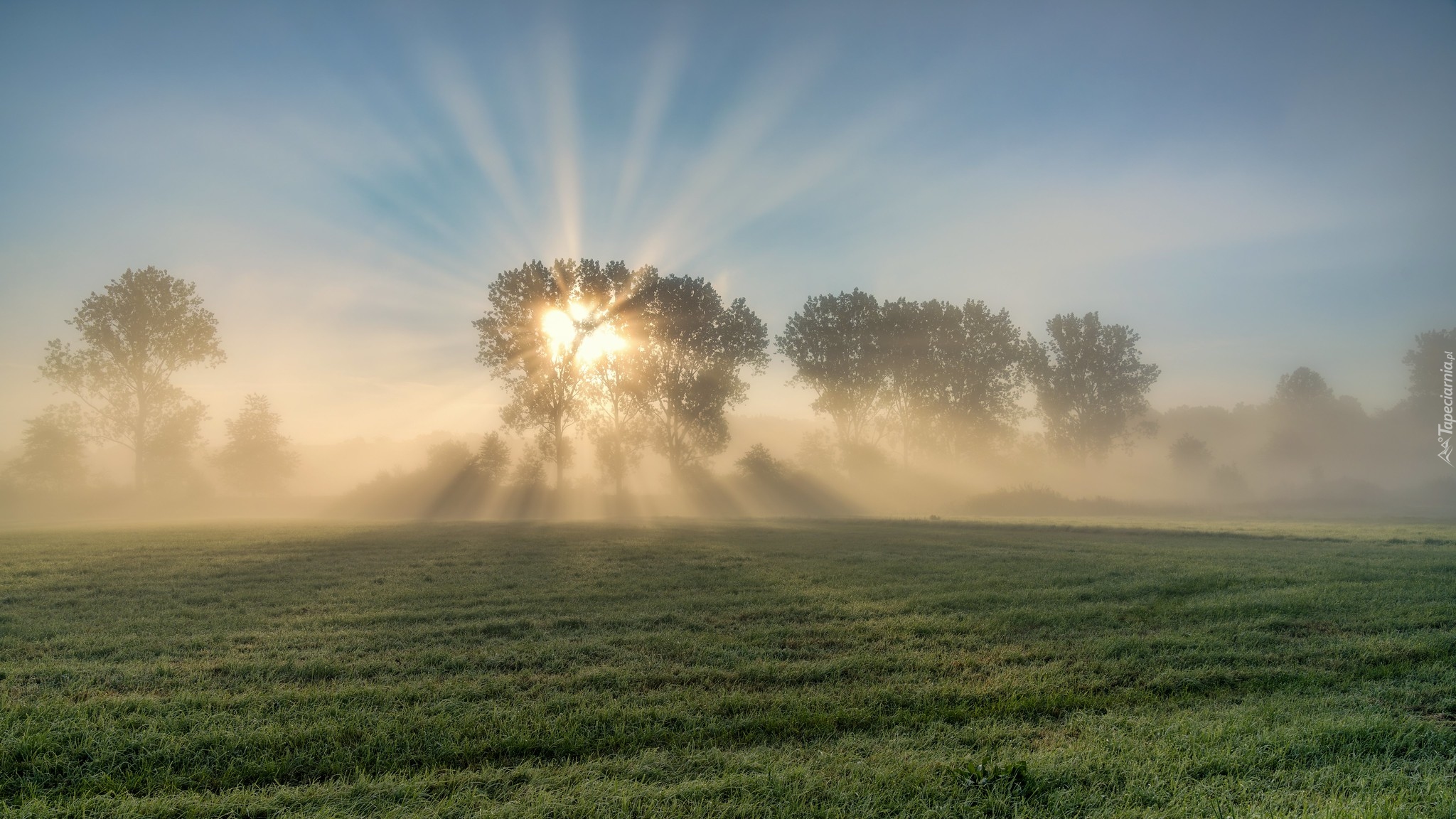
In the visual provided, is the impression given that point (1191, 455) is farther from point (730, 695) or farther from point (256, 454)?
point (256, 454)

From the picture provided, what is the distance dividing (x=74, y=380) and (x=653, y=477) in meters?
33.5

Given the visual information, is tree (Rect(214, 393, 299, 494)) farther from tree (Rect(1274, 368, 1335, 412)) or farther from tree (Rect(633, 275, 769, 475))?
tree (Rect(1274, 368, 1335, 412))

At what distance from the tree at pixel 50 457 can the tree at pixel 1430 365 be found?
352ft

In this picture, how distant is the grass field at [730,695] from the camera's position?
142 inches

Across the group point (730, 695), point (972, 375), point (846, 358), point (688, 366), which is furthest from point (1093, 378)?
point (730, 695)

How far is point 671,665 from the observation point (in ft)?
Answer: 19.1

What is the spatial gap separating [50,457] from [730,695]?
199 feet

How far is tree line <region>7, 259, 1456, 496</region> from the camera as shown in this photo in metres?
38.1

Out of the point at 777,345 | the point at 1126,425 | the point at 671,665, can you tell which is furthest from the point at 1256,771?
the point at 1126,425

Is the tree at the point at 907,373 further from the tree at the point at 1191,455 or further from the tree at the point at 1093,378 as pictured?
the tree at the point at 1191,455

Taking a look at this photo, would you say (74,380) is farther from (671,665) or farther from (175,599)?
(671,665)

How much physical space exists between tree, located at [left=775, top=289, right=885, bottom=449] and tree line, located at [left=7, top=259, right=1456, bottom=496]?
4.7 inches

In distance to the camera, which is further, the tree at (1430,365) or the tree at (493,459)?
the tree at (1430,365)

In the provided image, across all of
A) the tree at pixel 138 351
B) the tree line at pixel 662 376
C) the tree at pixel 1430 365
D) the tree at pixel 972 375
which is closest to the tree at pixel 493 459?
the tree line at pixel 662 376
